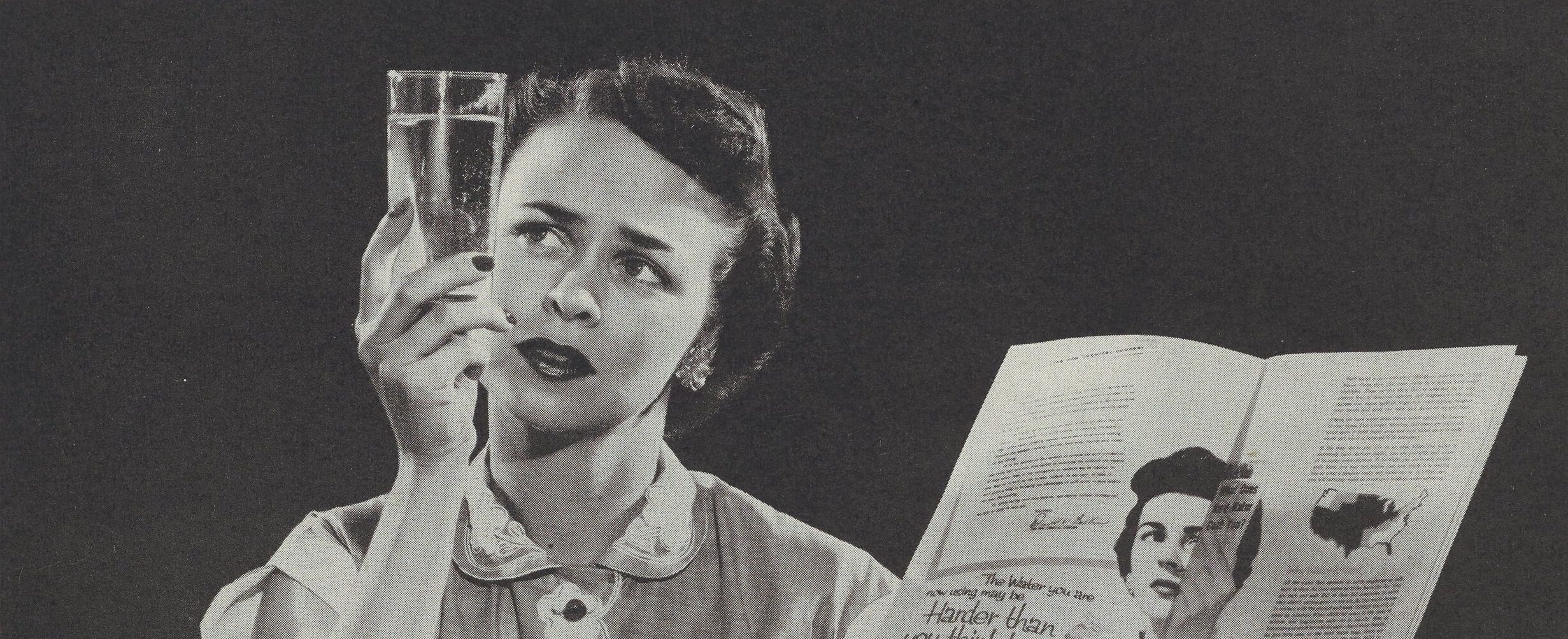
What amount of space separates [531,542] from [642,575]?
0.12 metres

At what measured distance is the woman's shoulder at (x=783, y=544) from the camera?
1538mm

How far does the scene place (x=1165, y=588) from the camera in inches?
56.2

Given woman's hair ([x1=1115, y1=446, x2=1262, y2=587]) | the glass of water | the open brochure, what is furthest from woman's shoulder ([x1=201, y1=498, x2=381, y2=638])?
woman's hair ([x1=1115, y1=446, x2=1262, y2=587])

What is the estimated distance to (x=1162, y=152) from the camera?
1.66 metres

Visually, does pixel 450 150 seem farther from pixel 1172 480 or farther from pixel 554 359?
pixel 1172 480

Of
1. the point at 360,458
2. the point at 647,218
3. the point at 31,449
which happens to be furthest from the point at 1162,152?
the point at 31,449

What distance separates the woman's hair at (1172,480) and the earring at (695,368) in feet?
1.51

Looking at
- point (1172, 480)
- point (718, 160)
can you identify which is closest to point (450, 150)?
point (718, 160)

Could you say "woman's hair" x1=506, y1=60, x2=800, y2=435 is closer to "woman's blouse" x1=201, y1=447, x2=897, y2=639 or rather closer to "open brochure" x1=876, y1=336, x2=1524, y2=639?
"woman's blouse" x1=201, y1=447, x2=897, y2=639

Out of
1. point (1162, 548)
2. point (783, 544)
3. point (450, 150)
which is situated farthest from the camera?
point (783, 544)

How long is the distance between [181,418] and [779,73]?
78cm

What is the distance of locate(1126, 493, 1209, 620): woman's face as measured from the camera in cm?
142

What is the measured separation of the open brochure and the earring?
303 millimetres

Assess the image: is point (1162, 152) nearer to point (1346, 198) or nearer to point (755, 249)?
point (1346, 198)
